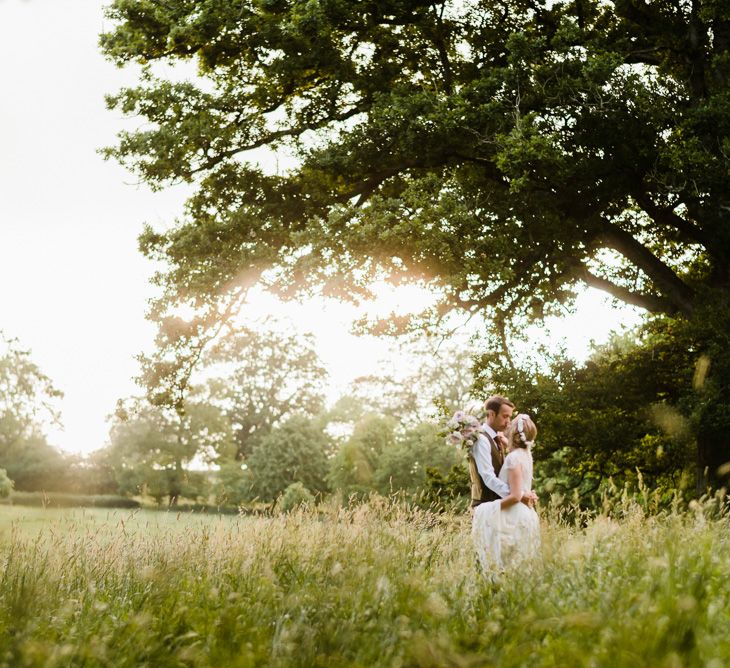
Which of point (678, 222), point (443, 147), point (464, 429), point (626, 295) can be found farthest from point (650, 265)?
point (464, 429)

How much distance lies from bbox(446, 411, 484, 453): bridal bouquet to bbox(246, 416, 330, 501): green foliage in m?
27.3

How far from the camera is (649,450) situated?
46.8 feet

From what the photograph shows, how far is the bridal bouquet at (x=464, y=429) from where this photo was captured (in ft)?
23.2

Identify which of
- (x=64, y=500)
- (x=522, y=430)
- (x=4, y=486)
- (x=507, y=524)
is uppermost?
(x=522, y=430)

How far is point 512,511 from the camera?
6.94 m

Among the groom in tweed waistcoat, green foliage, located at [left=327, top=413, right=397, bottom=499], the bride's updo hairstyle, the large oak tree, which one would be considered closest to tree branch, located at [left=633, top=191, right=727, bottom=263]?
the large oak tree

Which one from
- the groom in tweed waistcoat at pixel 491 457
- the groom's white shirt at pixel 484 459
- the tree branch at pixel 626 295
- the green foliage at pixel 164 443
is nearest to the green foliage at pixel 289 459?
the green foliage at pixel 164 443

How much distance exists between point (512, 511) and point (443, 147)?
7.88m

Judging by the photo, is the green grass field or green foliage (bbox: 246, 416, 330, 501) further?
green foliage (bbox: 246, 416, 330, 501)

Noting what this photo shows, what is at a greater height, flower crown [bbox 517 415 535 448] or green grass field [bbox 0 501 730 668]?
flower crown [bbox 517 415 535 448]

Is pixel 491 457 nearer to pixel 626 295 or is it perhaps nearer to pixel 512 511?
pixel 512 511

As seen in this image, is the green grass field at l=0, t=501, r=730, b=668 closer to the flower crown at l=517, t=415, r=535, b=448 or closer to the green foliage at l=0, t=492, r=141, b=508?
the green foliage at l=0, t=492, r=141, b=508

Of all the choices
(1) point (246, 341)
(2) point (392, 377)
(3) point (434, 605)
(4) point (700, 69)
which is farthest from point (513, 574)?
(1) point (246, 341)

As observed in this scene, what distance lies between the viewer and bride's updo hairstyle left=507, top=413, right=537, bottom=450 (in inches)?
273
